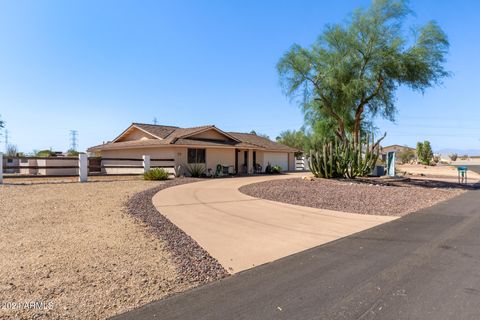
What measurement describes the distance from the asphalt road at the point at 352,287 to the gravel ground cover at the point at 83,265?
0.48 m

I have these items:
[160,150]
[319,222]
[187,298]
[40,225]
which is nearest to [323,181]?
[319,222]

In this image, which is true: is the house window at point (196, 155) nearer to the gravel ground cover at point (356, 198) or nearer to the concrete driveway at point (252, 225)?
the gravel ground cover at point (356, 198)

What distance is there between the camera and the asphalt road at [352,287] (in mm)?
3857

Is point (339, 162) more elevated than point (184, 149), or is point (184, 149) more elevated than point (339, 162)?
point (184, 149)

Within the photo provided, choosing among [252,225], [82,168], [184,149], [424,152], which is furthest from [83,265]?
[424,152]

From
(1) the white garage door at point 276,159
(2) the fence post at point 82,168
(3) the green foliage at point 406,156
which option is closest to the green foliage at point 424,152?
(3) the green foliage at point 406,156

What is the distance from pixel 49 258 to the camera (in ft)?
18.4

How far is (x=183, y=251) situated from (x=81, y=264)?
5.45ft

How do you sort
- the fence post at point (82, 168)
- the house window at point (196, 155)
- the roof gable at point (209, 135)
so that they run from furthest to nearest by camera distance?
the roof gable at point (209, 135) → the house window at point (196, 155) → the fence post at point (82, 168)

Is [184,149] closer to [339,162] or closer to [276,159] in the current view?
[339,162]

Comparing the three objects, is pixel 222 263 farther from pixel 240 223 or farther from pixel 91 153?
pixel 91 153

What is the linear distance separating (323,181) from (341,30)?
30.6 feet

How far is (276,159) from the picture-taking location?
3691 centimetres

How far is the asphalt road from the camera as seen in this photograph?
386cm
